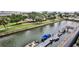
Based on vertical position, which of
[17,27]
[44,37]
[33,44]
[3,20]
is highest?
[3,20]

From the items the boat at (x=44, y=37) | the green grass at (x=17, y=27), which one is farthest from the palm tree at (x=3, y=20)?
the boat at (x=44, y=37)

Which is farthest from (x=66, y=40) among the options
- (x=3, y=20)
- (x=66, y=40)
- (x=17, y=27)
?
(x=3, y=20)

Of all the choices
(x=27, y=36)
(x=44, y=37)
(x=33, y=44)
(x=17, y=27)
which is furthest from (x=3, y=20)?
(x=44, y=37)

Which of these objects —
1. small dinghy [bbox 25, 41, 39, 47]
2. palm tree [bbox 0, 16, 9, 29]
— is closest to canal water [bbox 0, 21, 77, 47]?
small dinghy [bbox 25, 41, 39, 47]

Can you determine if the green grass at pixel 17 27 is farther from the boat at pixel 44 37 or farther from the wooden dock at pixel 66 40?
the wooden dock at pixel 66 40

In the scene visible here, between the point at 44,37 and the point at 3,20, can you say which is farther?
the point at 44,37

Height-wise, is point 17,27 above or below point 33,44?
above

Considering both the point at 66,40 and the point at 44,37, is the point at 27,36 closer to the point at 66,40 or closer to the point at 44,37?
the point at 44,37
